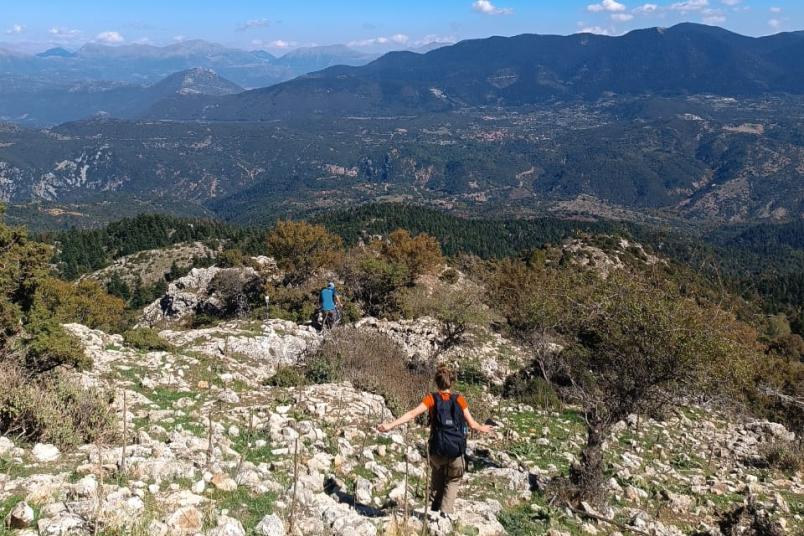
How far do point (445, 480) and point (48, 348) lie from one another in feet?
30.8

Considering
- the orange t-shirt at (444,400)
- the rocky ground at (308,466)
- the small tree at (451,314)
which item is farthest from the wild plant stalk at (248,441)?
the small tree at (451,314)

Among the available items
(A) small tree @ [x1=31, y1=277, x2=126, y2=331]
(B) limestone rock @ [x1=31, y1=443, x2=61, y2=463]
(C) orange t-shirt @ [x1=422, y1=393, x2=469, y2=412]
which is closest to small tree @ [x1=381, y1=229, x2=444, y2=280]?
(A) small tree @ [x1=31, y1=277, x2=126, y2=331]

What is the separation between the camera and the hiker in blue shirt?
21297mm

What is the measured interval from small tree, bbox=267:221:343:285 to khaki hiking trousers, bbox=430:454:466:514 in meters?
25.8

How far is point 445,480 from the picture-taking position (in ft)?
24.5

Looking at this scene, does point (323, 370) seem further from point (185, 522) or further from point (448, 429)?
point (185, 522)

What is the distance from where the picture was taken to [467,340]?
23.2m

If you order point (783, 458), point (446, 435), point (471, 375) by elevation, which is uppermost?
point (446, 435)

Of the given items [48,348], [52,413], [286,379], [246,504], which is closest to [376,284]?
[286,379]

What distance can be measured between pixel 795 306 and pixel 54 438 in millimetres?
122861

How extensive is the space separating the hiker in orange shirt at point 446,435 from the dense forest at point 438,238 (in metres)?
52.2

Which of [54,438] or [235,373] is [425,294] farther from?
[54,438]

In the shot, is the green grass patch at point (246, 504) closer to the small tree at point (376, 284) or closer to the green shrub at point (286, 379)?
the green shrub at point (286, 379)

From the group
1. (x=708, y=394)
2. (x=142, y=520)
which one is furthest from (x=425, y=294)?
(x=142, y=520)
